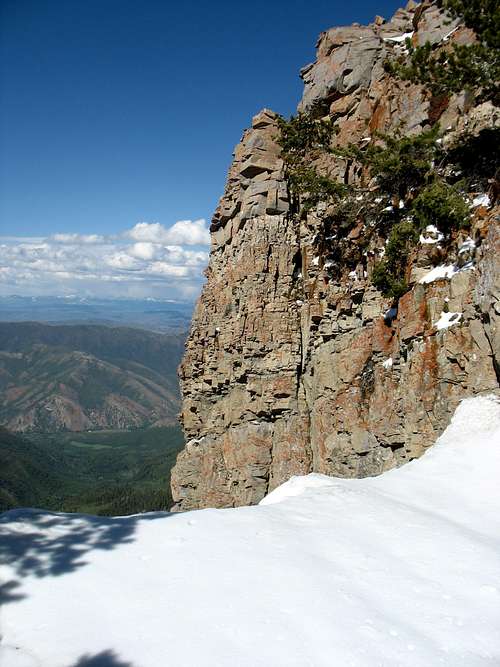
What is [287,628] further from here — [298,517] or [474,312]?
[474,312]

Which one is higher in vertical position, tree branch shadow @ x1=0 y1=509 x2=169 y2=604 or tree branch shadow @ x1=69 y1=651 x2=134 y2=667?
tree branch shadow @ x1=0 y1=509 x2=169 y2=604

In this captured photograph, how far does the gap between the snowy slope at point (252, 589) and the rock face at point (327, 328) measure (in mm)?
9498

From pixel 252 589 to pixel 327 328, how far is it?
20.8 metres

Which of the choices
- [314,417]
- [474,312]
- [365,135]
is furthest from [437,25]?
[314,417]

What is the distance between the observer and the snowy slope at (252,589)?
4289 mm

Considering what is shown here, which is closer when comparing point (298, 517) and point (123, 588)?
point (123, 588)

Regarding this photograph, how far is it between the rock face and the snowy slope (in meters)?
9.50

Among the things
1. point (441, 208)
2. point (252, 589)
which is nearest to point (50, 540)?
point (252, 589)

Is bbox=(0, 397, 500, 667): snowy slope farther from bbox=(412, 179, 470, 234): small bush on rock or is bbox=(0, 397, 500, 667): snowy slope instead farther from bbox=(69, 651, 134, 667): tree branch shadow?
bbox=(412, 179, 470, 234): small bush on rock

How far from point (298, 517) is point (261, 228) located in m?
25.6

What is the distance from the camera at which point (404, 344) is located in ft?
60.5

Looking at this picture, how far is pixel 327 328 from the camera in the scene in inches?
995

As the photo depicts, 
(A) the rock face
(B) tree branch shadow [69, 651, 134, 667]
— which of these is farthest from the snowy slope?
(A) the rock face

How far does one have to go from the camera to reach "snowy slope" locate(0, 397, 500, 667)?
4289 millimetres
